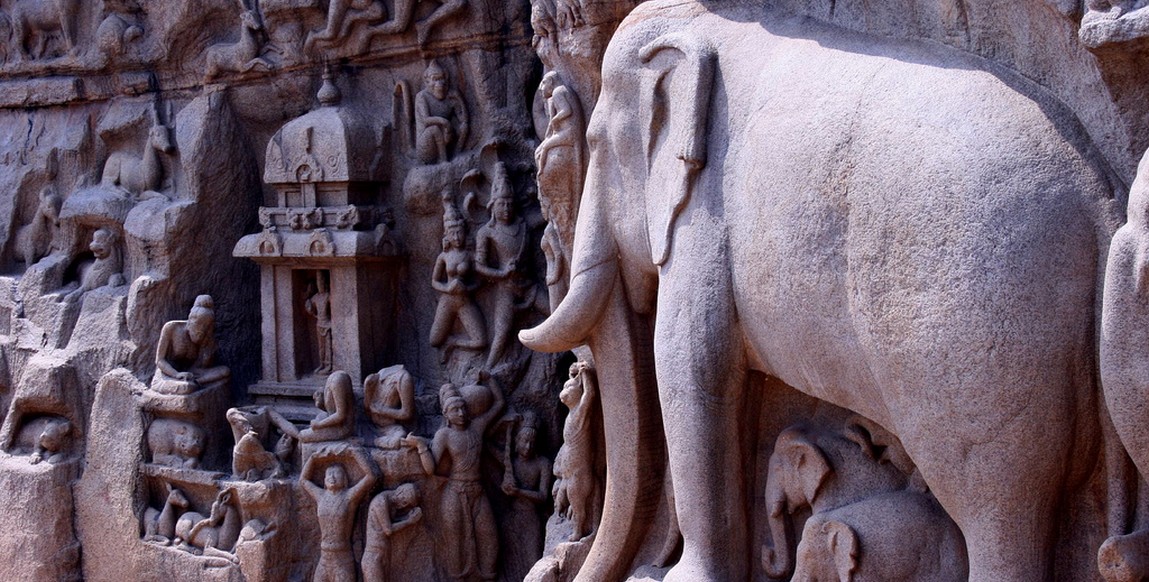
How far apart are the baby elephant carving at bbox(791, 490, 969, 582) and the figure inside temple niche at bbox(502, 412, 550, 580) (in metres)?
3.39

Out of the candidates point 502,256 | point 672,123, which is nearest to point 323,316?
point 502,256

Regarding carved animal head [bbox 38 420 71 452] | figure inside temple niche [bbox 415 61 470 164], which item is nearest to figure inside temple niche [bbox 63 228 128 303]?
carved animal head [bbox 38 420 71 452]

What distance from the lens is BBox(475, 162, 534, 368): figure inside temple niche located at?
7.40 meters

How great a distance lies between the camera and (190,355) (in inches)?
321

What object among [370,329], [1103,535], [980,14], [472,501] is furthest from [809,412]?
[370,329]

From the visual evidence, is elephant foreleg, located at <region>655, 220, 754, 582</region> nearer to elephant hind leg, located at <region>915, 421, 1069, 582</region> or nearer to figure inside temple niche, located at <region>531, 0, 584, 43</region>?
elephant hind leg, located at <region>915, 421, 1069, 582</region>

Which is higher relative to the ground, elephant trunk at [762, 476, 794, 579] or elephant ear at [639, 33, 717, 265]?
elephant ear at [639, 33, 717, 265]

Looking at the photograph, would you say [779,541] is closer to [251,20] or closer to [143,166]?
[251,20]

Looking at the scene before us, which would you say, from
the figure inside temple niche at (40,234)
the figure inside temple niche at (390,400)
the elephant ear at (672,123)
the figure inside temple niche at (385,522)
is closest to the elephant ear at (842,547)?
the elephant ear at (672,123)

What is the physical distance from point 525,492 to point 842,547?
11.4 ft

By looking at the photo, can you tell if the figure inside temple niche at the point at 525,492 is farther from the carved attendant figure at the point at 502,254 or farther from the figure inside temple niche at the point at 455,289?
the figure inside temple niche at the point at 455,289

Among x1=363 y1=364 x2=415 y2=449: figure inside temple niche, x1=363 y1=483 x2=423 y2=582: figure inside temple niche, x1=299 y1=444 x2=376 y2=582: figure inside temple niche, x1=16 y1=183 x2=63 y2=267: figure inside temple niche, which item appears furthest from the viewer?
x1=16 y1=183 x2=63 y2=267: figure inside temple niche

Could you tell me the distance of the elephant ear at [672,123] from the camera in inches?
167

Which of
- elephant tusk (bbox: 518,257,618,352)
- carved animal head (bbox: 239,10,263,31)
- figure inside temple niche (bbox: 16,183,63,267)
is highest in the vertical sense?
carved animal head (bbox: 239,10,263,31)
